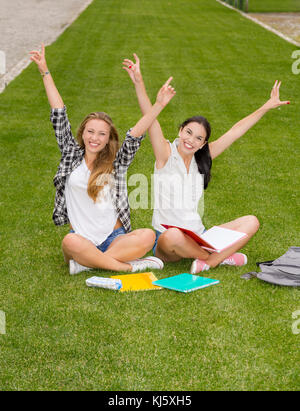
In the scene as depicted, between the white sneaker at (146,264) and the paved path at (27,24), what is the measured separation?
9.57 metres

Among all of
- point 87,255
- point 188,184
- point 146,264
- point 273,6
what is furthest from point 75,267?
point 273,6

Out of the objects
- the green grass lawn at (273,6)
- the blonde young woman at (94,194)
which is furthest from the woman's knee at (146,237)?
the green grass lawn at (273,6)

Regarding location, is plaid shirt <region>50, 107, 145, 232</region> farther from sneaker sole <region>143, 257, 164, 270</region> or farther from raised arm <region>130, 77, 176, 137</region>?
sneaker sole <region>143, 257, 164, 270</region>

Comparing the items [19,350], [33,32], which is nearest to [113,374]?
[19,350]

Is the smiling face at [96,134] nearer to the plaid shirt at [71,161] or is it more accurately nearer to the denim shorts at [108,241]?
the plaid shirt at [71,161]

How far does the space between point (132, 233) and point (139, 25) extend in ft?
64.4

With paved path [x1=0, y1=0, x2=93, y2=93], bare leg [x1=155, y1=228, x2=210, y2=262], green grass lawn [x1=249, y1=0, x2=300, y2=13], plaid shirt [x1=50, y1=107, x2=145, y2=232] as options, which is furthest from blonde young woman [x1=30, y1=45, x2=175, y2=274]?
green grass lawn [x1=249, y1=0, x2=300, y2=13]

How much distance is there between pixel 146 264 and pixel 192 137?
112 cm

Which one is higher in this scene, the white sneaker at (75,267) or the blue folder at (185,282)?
the white sneaker at (75,267)

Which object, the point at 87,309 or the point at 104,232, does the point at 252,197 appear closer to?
the point at 104,232

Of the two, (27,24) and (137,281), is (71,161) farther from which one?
(27,24)

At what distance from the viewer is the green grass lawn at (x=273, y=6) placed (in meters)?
27.5

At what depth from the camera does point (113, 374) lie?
349 cm

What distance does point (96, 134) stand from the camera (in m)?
4.79
